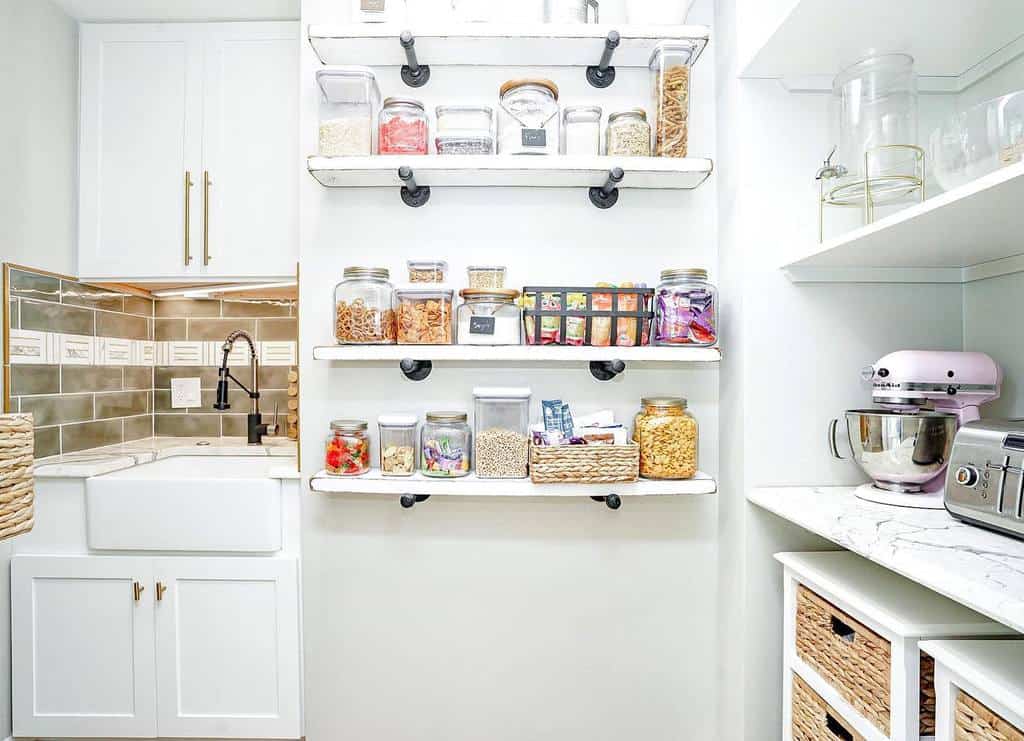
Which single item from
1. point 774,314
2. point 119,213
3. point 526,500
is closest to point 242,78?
point 119,213

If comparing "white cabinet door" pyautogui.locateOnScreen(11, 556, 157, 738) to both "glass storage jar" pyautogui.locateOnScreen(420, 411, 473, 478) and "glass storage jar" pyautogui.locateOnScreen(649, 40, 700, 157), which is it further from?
"glass storage jar" pyautogui.locateOnScreen(649, 40, 700, 157)

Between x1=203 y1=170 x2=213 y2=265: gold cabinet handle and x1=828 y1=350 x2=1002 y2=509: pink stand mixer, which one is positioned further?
x1=203 y1=170 x2=213 y2=265: gold cabinet handle

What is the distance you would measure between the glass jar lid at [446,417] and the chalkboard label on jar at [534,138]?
747 millimetres

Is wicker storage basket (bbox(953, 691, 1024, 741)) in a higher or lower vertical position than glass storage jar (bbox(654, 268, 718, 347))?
lower

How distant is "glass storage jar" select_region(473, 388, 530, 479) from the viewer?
166cm

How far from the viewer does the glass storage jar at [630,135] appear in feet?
5.47

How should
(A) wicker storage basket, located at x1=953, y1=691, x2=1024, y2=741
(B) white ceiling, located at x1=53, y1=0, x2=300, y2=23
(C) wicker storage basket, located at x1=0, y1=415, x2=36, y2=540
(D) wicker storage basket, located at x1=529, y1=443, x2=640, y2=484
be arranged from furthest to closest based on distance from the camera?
(B) white ceiling, located at x1=53, y1=0, x2=300, y2=23 → (D) wicker storage basket, located at x1=529, y1=443, x2=640, y2=484 → (C) wicker storage basket, located at x1=0, y1=415, x2=36, y2=540 → (A) wicker storage basket, located at x1=953, y1=691, x2=1024, y2=741

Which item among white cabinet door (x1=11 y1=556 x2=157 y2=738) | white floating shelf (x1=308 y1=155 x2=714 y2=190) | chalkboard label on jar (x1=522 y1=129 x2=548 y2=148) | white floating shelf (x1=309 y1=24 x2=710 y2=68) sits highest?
white floating shelf (x1=309 y1=24 x2=710 y2=68)

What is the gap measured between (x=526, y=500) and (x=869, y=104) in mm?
1336

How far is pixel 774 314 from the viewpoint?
164cm

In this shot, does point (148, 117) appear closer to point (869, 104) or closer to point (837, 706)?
point (869, 104)

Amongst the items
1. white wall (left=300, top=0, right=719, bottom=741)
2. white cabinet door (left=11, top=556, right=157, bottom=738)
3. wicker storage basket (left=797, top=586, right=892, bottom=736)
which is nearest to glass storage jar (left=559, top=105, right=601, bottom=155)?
white wall (left=300, top=0, right=719, bottom=741)

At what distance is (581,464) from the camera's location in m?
1.60

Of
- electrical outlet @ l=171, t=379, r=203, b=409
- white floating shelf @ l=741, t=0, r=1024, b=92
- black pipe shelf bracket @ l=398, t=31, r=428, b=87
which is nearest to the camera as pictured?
white floating shelf @ l=741, t=0, r=1024, b=92
